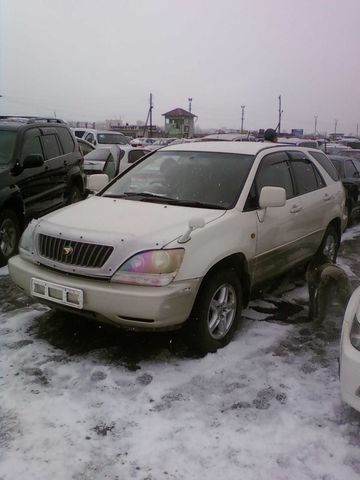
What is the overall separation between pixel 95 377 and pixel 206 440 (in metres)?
1.01

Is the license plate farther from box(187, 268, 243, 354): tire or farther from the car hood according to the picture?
box(187, 268, 243, 354): tire

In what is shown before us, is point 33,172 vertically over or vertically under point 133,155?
under

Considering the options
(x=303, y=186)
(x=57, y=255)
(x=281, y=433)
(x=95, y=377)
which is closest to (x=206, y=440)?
(x=281, y=433)

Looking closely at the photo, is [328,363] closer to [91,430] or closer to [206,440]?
[206,440]

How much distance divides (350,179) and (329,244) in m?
4.43

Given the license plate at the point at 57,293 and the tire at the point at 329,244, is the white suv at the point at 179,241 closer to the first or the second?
the license plate at the point at 57,293

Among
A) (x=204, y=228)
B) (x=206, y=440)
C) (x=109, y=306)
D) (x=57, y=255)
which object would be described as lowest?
(x=206, y=440)

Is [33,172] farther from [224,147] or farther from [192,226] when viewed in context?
[192,226]

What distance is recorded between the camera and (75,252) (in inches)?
145

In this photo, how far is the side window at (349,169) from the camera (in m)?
10.4

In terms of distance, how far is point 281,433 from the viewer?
2.88 meters

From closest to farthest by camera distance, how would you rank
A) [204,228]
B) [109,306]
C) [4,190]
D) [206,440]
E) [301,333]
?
1. [206,440]
2. [109,306]
3. [204,228]
4. [301,333]
5. [4,190]

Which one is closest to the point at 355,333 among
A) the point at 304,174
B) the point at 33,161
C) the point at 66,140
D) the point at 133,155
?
the point at 304,174

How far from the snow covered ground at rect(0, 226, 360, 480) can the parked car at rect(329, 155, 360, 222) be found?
19.7 feet
